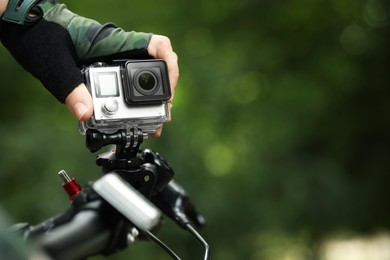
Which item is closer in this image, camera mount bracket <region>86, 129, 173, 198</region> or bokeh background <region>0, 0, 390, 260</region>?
camera mount bracket <region>86, 129, 173, 198</region>

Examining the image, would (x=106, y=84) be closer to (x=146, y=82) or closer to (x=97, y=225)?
(x=146, y=82)

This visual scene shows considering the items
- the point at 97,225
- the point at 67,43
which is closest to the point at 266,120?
the point at 67,43

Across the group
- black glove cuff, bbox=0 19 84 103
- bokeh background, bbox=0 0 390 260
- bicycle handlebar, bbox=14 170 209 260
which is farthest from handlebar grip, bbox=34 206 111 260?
bokeh background, bbox=0 0 390 260

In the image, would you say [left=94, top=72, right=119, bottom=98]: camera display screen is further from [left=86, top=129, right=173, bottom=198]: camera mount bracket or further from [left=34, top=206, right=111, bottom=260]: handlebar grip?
[left=34, top=206, right=111, bottom=260]: handlebar grip

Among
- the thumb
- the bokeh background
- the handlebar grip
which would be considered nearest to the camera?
the handlebar grip

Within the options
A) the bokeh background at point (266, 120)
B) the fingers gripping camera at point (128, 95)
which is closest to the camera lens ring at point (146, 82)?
the fingers gripping camera at point (128, 95)

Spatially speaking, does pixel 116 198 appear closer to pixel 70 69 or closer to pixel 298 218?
pixel 70 69

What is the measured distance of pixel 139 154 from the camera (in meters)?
1.64

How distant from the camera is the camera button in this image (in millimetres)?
1585

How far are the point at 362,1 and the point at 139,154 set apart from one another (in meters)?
5.70

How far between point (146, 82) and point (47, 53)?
194 mm

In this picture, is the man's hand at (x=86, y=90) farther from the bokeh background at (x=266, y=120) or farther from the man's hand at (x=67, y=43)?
the bokeh background at (x=266, y=120)

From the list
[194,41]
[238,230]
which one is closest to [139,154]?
[238,230]

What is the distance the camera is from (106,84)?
5.25ft
